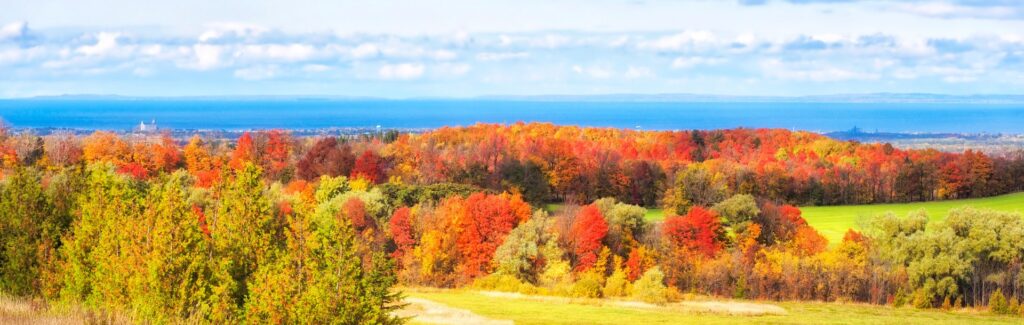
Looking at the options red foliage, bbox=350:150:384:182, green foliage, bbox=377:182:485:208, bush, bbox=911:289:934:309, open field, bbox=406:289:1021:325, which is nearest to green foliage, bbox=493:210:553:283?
open field, bbox=406:289:1021:325

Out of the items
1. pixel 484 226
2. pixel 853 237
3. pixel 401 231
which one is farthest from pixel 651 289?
pixel 401 231

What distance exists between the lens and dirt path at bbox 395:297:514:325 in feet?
133

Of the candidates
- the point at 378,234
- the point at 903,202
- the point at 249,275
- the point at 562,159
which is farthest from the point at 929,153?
the point at 249,275

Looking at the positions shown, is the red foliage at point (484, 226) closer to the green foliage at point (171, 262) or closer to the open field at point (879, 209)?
the open field at point (879, 209)

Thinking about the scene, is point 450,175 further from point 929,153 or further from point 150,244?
point 150,244

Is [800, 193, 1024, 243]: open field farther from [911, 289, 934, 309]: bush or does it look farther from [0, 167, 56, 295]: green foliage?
[0, 167, 56, 295]: green foliage

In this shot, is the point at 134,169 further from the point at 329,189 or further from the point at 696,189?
the point at 696,189

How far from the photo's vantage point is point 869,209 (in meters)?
90.6

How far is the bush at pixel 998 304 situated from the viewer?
169 feet

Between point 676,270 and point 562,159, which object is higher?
point 562,159

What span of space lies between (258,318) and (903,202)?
81857mm

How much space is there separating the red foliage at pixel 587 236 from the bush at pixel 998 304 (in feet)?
68.3

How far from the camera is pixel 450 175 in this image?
97.9 metres

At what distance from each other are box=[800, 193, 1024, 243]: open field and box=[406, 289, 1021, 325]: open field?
84.5 ft
